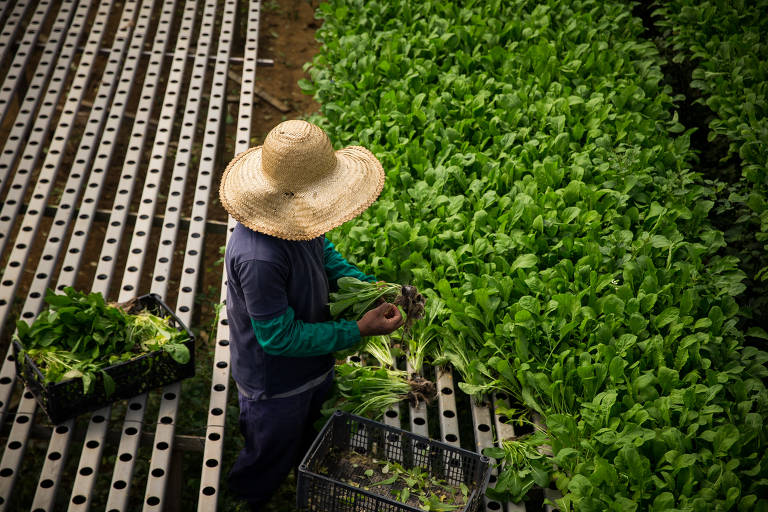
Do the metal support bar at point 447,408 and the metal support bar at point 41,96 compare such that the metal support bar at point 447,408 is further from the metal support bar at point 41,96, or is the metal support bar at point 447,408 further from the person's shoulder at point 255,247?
the metal support bar at point 41,96

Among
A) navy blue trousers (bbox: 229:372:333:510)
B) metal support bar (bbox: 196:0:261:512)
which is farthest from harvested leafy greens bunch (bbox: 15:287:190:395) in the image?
navy blue trousers (bbox: 229:372:333:510)

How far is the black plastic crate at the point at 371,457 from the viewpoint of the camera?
258cm

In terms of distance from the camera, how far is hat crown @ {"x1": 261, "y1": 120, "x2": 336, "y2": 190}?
2438 mm

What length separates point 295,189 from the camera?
98.7 inches

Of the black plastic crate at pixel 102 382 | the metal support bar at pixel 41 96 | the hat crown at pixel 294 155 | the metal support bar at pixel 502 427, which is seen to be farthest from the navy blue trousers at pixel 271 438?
the metal support bar at pixel 41 96

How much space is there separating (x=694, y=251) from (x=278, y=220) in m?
1.88

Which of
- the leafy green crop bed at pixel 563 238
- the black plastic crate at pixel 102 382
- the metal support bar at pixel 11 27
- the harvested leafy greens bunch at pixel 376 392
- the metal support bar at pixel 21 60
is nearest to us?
the leafy green crop bed at pixel 563 238

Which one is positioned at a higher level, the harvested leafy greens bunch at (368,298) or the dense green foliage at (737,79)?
the dense green foliage at (737,79)

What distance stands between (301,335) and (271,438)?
23.2 inches

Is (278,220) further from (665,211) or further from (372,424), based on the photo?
(665,211)

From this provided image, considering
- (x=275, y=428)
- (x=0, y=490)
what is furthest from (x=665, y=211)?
(x=0, y=490)

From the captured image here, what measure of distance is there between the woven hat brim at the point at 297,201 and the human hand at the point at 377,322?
39 centimetres

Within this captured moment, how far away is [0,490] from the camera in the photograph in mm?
2660

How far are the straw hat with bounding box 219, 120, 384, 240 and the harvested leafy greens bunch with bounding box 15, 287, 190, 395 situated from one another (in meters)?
0.80
